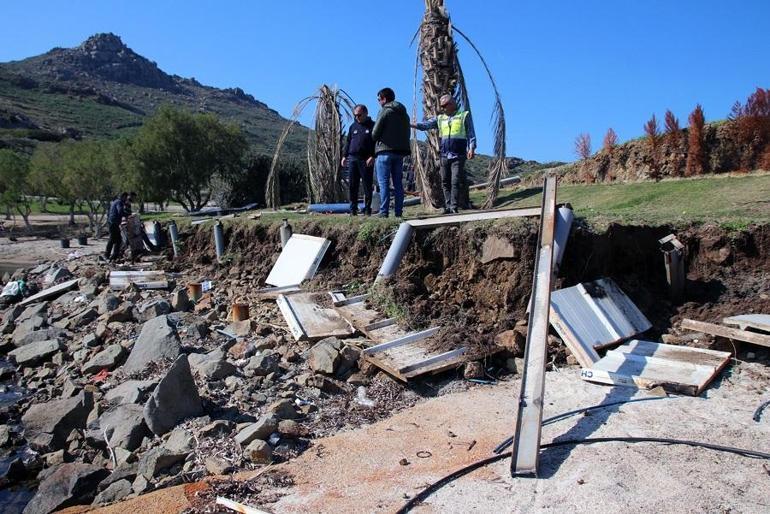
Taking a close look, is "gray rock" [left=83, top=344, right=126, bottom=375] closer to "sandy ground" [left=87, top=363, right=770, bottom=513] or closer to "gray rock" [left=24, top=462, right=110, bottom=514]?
"gray rock" [left=24, top=462, right=110, bottom=514]

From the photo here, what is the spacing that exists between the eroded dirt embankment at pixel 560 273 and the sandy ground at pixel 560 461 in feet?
3.49

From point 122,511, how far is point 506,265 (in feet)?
14.5

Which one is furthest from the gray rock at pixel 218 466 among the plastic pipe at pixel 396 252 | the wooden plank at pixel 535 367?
the plastic pipe at pixel 396 252

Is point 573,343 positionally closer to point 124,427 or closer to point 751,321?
point 751,321

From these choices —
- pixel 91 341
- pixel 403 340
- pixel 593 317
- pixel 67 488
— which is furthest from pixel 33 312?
pixel 593 317

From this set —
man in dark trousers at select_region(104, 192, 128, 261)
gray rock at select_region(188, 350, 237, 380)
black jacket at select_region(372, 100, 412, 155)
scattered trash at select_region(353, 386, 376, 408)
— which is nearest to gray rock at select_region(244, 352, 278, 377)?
gray rock at select_region(188, 350, 237, 380)

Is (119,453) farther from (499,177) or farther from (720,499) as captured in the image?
(499,177)

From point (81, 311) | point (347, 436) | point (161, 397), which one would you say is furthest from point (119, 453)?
point (81, 311)

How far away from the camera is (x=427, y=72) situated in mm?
11023

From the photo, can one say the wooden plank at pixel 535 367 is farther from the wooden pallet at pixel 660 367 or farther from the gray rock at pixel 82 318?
the gray rock at pixel 82 318

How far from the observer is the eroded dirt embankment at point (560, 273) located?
20.3 feet

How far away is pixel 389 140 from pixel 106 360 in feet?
15.7

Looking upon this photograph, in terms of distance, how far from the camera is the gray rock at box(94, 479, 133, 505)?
14.8 feet

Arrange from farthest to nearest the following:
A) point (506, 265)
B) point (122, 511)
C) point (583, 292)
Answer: point (506, 265)
point (583, 292)
point (122, 511)
